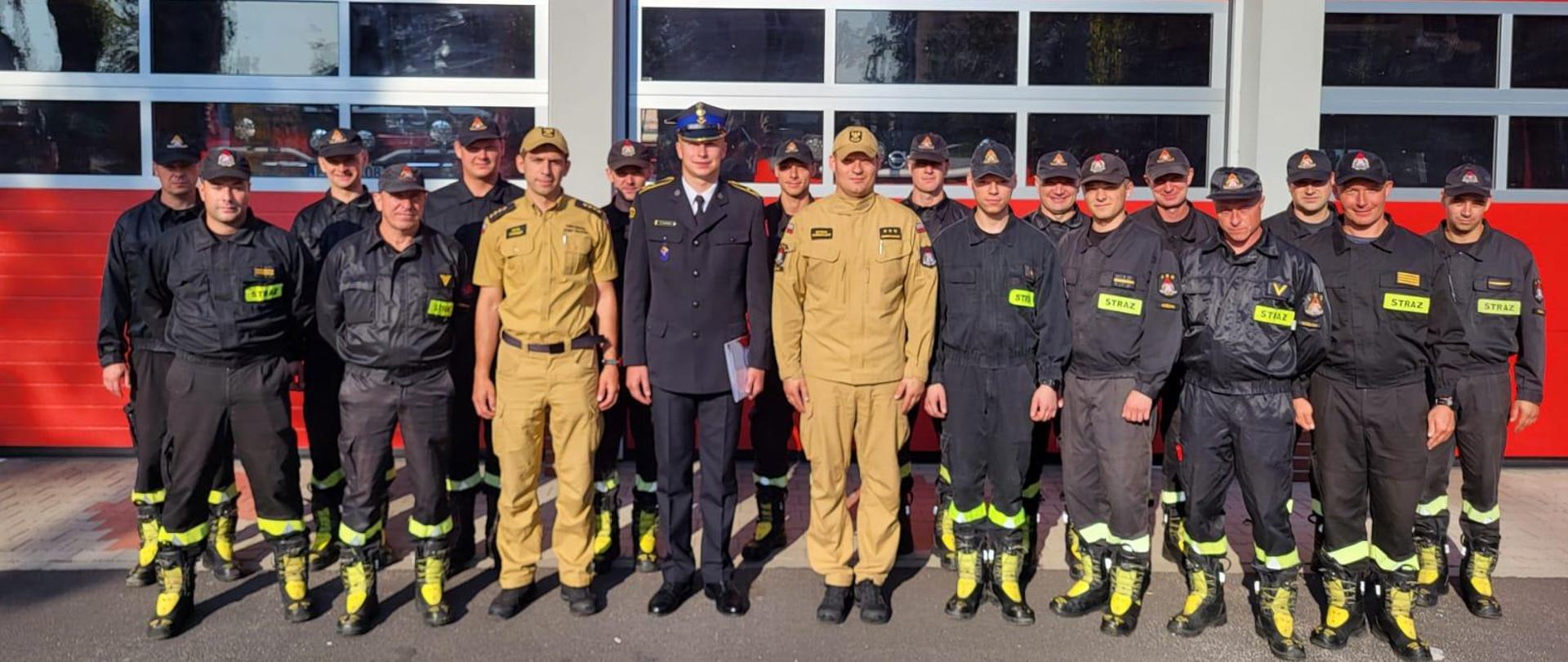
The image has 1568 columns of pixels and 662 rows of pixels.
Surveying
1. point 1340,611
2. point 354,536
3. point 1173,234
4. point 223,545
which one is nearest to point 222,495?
point 223,545

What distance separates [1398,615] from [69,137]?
833cm

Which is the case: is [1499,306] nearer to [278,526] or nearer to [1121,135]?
[1121,135]

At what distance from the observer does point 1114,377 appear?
14.0ft

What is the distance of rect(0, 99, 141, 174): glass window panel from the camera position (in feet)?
23.0

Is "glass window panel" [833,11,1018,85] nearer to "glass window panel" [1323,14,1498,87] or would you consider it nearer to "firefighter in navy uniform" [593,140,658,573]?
"glass window panel" [1323,14,1498,87]

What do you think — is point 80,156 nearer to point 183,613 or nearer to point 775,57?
point 183,613

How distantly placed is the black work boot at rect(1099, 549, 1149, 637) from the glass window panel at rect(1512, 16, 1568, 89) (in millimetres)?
5356

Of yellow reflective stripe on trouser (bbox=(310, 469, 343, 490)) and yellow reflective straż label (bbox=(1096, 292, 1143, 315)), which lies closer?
yellow reflective straż label (bbox=(1096, 292, 1143, 315))

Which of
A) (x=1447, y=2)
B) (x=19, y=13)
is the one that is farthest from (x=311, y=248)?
(x=1447, y=2)

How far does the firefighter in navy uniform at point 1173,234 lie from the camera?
5137 mm

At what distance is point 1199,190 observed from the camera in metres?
7.32

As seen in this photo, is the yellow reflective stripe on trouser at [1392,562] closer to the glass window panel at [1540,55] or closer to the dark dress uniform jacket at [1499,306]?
the dark dress uniform jacket at [1499,306]

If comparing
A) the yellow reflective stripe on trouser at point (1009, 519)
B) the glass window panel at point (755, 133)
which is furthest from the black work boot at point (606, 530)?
the glass window panel at point (755, 133)

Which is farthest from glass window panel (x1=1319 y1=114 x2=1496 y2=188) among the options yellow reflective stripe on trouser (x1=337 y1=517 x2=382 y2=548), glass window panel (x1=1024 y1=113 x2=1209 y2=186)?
yellow reflective stripe on trouser (x1=337 y1=517 x2=382 y2=548)
